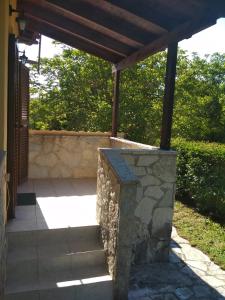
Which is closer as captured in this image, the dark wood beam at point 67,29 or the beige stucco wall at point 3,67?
the beige stucco wall at point 3,67

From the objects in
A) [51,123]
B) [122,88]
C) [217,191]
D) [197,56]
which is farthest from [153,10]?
[197,56]

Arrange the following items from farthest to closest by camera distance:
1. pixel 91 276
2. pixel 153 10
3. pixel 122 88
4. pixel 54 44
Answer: pixel 54 44
pixel 122 88
pixel 153 10
pixel 91 276

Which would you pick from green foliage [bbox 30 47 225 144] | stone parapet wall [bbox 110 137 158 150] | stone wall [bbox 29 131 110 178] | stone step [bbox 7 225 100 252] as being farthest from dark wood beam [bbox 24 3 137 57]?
green foliage [bbox 30 47 225 144]

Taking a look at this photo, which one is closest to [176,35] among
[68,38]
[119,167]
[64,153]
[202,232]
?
[119,167]

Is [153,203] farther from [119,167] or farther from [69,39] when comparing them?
[69,39]

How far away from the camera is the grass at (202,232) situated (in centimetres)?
488

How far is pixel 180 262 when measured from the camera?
4.52 meters

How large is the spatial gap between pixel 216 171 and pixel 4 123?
436 centimetres

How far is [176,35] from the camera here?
416 centimetres

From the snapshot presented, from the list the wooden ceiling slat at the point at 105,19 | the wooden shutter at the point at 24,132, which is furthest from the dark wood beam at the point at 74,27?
the wooden shutter at the point at 24,132

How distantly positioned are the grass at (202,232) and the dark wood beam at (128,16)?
132 inches

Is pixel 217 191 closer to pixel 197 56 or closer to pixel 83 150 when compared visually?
pixel 83 150

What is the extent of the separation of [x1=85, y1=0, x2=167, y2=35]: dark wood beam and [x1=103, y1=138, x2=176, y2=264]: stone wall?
172 cm

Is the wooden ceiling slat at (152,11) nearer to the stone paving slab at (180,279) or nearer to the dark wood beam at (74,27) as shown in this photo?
the dark wood beam at (74,27)
